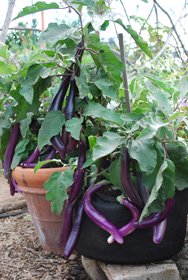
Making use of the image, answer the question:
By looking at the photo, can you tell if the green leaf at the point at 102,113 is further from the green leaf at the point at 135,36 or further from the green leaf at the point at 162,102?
the green leaf at the point at 135,36

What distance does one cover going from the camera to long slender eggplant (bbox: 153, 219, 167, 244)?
1.18 metres

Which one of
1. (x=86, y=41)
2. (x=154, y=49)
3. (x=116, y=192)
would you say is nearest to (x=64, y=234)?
(x=116, y=192)

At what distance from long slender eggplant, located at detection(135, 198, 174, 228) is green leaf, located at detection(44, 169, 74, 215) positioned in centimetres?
22

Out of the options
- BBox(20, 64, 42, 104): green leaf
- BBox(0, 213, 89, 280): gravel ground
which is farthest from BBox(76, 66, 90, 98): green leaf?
BBox(0, 213, 89, 280): gravel ground

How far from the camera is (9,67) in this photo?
1511 millimetres

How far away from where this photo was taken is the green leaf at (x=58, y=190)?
1.23m

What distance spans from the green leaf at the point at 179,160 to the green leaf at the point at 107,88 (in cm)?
22

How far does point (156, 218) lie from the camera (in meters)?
1.18

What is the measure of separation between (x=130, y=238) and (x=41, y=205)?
0.52m

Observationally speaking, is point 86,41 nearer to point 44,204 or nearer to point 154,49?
point 44,204

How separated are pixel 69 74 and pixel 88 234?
473 mm

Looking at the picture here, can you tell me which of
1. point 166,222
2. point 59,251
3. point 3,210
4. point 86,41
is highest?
point 86,41

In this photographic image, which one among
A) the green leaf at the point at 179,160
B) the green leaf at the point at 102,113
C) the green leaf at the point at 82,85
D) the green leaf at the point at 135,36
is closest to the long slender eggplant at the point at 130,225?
the green leaf at the point at 179,160

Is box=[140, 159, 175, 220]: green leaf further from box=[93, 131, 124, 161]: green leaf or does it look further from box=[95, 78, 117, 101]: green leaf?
box=[95, 78, 117, 101]: green leaf
